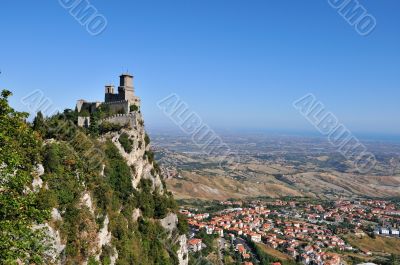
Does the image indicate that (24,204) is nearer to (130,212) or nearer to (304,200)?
(130,212)

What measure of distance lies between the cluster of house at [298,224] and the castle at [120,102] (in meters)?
39.2

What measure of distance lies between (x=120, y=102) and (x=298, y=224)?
90.3 m

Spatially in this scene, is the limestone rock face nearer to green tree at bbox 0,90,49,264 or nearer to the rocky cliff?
the rocky cliff

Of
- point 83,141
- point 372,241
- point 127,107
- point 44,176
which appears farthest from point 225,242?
point 44,176

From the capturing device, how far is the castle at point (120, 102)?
40250 mm

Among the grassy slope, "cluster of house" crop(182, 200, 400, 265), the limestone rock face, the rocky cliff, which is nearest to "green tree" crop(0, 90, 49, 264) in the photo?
the rocky cliff

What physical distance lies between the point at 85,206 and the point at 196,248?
51.1 meters

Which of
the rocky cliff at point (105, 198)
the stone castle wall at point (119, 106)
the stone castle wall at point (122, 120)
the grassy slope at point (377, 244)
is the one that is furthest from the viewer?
the grassy slope at point (377, 244)

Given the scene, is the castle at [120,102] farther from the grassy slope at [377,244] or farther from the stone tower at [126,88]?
the grassy slope at [377,244]

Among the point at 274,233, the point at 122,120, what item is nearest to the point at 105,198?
the point at 122,120

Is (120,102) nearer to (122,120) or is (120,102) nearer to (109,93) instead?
(122,120)

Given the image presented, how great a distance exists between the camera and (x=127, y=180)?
113ft

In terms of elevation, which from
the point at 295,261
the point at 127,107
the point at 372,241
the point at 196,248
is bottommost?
the point at 196,248

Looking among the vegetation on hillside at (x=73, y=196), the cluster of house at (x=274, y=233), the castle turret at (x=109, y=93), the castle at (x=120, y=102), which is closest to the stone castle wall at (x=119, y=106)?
the castle at (x=120, y=102)
